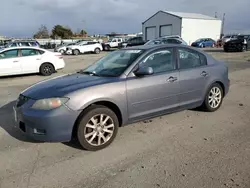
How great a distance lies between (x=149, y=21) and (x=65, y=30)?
3314 cm

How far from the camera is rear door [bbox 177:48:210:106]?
444 centimetres

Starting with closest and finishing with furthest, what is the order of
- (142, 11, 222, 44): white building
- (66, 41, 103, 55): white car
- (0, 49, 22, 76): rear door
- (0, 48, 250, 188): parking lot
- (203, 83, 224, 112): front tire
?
(0, 48, 250, 188): parking lot < (203, 83, 224, 112): front tire < (0, 49, 22, 76): rear door < (66, 41, 103, 55): white car < (142, 11, 222, 44): white building

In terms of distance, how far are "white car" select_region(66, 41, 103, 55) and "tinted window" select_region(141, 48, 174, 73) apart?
944 inches

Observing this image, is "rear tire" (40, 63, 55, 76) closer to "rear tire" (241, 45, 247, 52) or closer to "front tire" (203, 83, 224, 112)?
"front tire" (203, 83, 224, 112)

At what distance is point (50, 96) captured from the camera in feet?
11.0

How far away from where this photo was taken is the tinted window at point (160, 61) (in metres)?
4.13

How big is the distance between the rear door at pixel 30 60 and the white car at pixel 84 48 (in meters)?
16.6

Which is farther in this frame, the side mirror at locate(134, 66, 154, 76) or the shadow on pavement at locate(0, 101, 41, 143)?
the shadow on pavement at locate(0, 101, 41, 143)

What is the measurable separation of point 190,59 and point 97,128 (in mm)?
2395

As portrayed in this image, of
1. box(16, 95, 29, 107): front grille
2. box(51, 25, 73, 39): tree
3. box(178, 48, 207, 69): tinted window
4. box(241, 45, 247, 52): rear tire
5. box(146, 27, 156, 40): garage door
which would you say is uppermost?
box(51, 25, 73, 39): tree

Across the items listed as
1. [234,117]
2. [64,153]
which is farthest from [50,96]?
[234,117]

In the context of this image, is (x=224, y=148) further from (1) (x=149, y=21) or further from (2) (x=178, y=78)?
(1) (x=149, y=21)

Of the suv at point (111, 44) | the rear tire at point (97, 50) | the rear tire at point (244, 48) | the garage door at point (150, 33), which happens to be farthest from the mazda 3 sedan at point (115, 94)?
the garage door at point (150, 33)

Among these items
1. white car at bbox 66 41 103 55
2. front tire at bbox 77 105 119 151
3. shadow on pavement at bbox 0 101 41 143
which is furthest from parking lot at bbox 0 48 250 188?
white car at bbox 66 41 103 55
